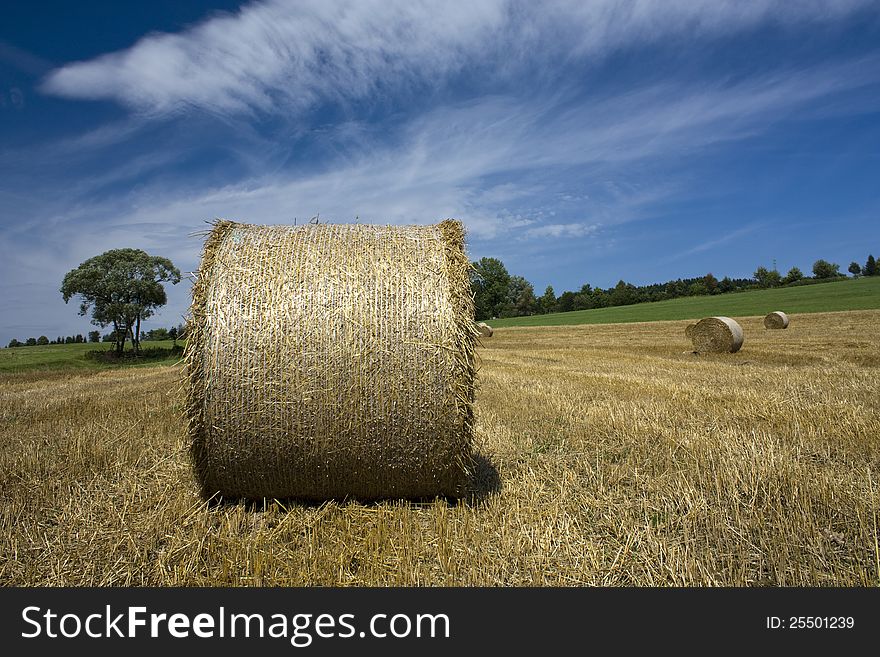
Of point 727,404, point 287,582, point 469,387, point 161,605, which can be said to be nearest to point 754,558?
point 469,387

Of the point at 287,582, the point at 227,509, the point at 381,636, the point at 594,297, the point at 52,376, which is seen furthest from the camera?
the point at 594,297

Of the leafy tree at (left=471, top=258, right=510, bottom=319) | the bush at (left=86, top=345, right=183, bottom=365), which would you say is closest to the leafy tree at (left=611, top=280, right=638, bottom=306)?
the leafy tree at (left=471, top=258, right=510, bottom=319)

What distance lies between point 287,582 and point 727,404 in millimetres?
6382

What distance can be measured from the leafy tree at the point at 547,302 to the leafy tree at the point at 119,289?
67.3 metres

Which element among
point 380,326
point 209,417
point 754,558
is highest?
point 380,326

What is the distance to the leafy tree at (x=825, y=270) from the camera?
296 feet

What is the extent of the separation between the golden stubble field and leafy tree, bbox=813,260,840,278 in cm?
10611

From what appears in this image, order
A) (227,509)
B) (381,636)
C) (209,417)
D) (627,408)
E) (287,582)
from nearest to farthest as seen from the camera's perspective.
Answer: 1. (381,636)
2. (287,582)
3. (209,417)
4. (227,509)
5. (627,408)

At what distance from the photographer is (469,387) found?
12.6ft

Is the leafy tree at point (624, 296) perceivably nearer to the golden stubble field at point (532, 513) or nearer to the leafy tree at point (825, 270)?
the leafy tree at point (825, 270)

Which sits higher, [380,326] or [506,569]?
[380,326]

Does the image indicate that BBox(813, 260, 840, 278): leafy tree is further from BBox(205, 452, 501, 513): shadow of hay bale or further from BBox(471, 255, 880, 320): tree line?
BBox(205, 452, 501, 513): shadow of hay bale

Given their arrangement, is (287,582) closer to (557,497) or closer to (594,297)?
(557,497)

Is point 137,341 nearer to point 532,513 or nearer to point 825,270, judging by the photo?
point 532,513
